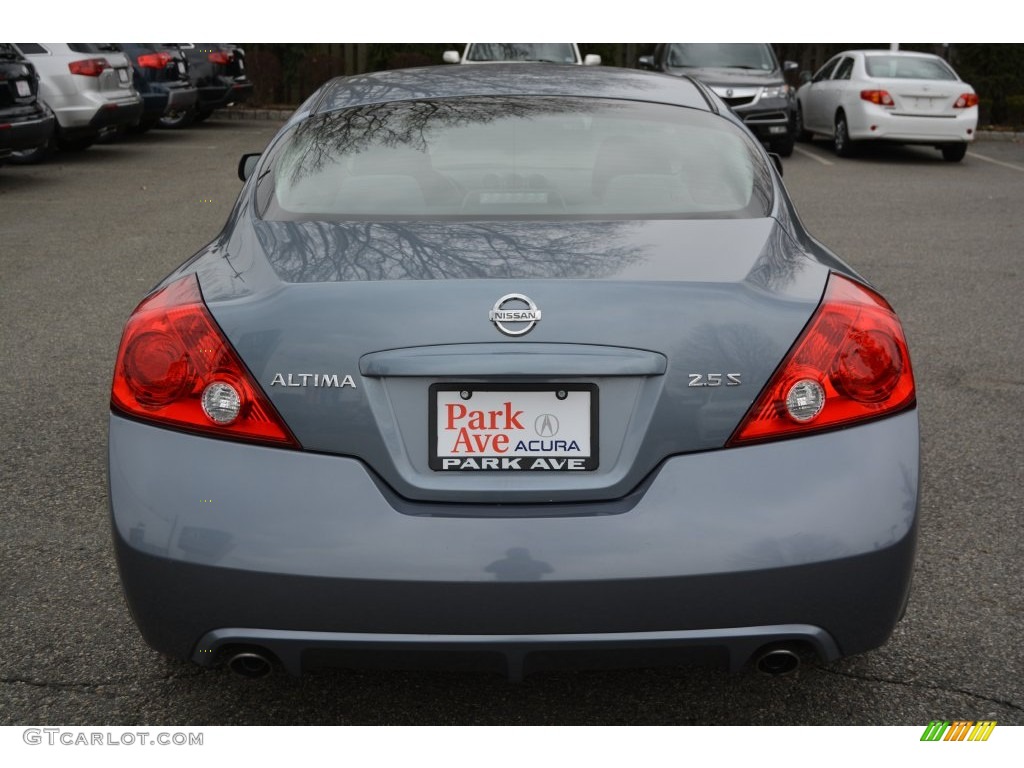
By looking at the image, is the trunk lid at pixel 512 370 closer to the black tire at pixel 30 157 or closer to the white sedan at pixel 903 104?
the black tire at pixel 30 157

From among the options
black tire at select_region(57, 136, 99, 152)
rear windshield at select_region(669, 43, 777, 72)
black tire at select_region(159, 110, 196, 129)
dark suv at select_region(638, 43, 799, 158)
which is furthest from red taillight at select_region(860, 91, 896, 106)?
black tire at select_region(159, 110, 196, 129)

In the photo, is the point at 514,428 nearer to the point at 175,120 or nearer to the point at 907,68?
the point at 907,68

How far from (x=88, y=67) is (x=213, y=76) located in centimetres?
561

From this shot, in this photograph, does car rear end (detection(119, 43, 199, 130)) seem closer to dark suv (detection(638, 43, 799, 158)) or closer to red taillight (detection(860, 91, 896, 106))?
dark suv (detection(638, 43, 799, 158))

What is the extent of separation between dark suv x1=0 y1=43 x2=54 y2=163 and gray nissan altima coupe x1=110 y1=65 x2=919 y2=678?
10.6 m

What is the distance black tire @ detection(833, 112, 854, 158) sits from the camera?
57.6ft

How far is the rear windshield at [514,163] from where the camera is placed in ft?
10.4

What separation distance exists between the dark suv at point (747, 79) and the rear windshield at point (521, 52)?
1.40 metres

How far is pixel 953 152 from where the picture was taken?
17.5 m

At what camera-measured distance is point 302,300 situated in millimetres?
2529

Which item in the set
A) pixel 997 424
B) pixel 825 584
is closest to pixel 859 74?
pixel 997 424
